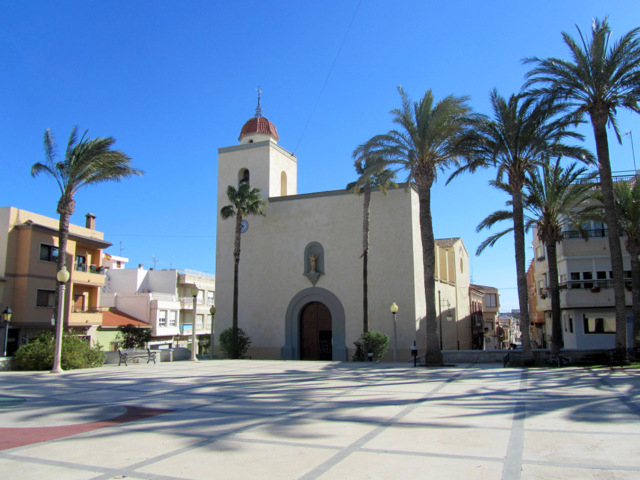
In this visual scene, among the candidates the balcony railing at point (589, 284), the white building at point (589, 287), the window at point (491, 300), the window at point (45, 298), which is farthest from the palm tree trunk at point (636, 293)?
the window at point (491, 300)

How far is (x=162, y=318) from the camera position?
48250 mm

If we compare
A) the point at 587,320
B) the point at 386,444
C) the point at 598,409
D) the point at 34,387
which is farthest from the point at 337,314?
the point at 386,444

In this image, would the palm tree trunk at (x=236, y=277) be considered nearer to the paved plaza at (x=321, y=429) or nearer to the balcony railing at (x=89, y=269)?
the balcony railing at (x=89, y=269)

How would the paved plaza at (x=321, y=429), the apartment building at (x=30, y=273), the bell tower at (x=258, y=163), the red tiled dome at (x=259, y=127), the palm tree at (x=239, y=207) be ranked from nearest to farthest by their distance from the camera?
the paved plaza at (x=321, y=429), the apartment building at (x=30, y=273), the palm tree at (x=239, y=207), the bell tower at (x=258, y=163), the red tiled dome at (x=259, y=127)

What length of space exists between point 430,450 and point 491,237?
2162cm

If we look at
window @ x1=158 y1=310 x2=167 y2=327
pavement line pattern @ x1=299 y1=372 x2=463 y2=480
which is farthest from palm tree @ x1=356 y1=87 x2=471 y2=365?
window @ x1=158 y1=310 x2=167 y2=327

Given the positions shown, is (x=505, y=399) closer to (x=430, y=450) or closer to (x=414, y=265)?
(x=430, y=450)

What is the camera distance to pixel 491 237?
2667 centimetres

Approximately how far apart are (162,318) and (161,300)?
168 cm

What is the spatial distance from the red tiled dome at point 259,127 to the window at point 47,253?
43.5ft

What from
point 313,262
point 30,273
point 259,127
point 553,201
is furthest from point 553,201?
point 30,273

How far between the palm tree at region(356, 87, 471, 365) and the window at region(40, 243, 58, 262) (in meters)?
20.3

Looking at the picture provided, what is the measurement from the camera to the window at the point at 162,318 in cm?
4772

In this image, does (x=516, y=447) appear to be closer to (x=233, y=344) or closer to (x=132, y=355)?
(x=132, y=355)
